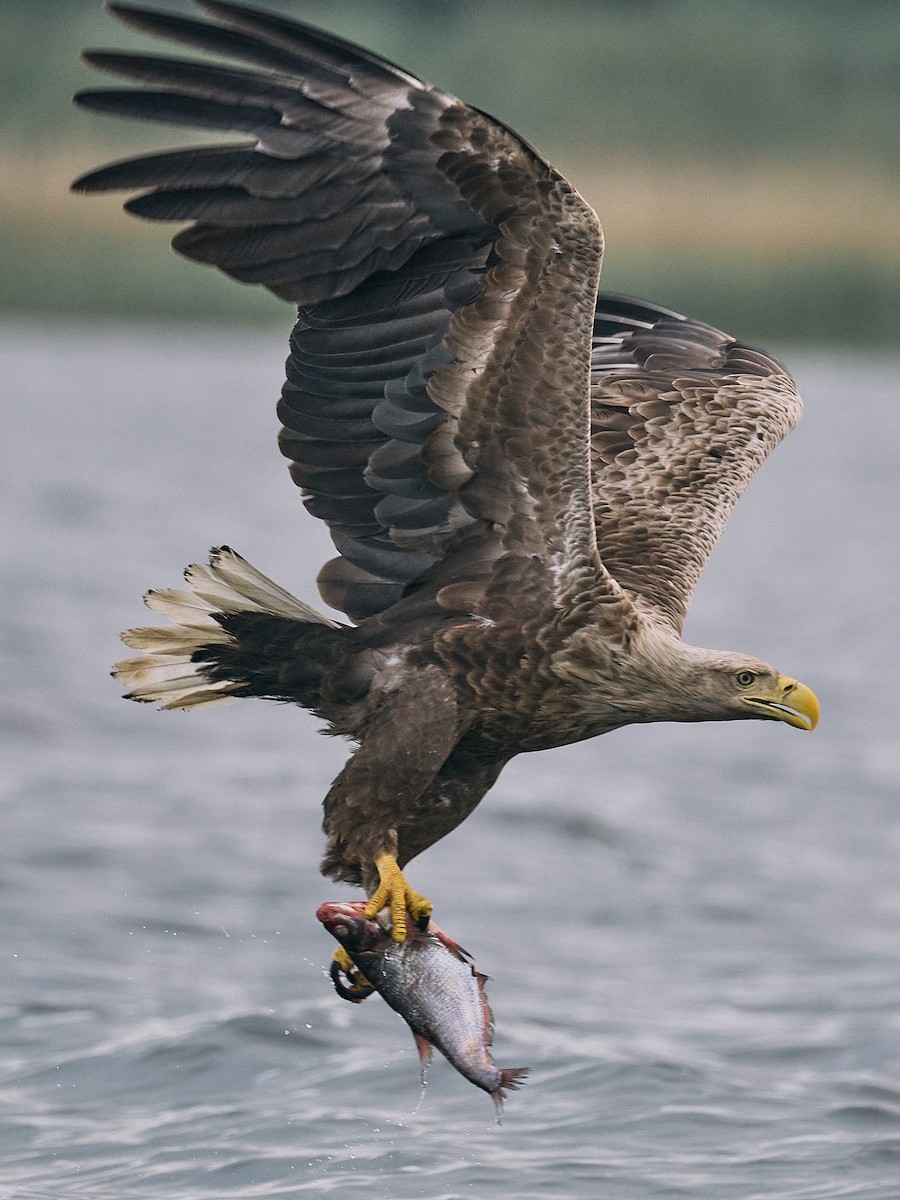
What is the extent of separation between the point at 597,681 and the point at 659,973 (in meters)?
4.78

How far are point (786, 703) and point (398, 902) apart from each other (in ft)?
3.44

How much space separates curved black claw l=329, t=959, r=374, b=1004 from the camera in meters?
6.27

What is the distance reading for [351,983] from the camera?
20.9 ft

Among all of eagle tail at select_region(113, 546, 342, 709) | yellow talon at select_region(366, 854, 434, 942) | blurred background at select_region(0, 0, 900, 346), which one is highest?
blurred background at select_region(0, 0, 900, 346)

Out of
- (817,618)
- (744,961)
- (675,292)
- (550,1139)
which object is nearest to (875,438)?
(675,292)

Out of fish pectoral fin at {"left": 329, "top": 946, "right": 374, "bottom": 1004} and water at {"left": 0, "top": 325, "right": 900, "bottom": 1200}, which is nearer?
fish pectoral fin at {"left": 329, "top": 946, "right": 374, "bottom": 1004}

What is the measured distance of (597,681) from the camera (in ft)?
20.4

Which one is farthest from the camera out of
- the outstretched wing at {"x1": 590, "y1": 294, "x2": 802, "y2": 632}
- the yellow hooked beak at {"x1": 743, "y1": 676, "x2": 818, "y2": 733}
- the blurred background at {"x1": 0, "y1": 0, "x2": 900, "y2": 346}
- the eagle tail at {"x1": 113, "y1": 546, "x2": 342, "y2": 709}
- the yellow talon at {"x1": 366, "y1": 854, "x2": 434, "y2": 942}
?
the blurred background at {"x1": 0, "y1": 0, "x2": 900, "y2": 346}

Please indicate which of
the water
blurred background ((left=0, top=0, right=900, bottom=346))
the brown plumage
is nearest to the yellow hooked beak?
the brown plumage

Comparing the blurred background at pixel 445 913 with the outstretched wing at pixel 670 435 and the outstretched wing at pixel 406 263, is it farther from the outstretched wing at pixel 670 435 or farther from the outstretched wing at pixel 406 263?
the outstretched wing at pixel 406 263

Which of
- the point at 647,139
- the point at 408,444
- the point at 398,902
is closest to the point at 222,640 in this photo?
the point at 408,444

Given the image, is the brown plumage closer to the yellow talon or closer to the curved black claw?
the yellow talon

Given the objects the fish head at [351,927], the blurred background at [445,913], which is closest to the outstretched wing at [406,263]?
the fish head at [351,927]

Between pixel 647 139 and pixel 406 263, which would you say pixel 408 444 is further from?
pixel 647 139
